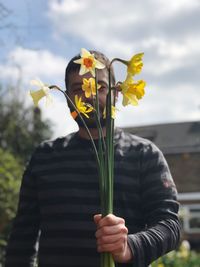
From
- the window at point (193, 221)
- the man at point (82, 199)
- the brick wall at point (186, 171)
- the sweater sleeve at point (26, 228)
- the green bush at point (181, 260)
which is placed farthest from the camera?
the brick wall at point (186, 171)

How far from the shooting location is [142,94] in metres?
1.18

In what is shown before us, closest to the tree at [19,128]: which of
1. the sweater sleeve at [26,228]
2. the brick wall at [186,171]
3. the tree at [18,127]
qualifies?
the tree at [18,127]

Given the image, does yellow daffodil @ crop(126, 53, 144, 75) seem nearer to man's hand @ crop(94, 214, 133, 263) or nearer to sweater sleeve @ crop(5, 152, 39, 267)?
man's hand @ crop(94, 214, 133, 263)

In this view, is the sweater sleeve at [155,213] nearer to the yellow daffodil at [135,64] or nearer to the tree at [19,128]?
the yellow daffodil at [135,64]

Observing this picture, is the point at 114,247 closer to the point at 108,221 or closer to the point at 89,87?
the point at 108,221

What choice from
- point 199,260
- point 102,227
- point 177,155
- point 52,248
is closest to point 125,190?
point 52,248

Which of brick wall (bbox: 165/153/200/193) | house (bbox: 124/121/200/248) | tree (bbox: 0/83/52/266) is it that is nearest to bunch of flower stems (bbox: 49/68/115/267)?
tree (bbox: 0/83/52/266)

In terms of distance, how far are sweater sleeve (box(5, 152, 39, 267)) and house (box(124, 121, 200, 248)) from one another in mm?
16973

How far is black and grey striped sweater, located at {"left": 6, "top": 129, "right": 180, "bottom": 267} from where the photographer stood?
1516 millimetres

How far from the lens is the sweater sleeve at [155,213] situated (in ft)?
4.46

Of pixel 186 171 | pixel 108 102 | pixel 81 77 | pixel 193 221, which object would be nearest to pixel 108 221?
pixel 108 102

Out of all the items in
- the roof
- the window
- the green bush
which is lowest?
the window

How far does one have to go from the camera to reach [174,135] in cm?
2425

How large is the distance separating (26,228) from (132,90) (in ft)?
2.58
